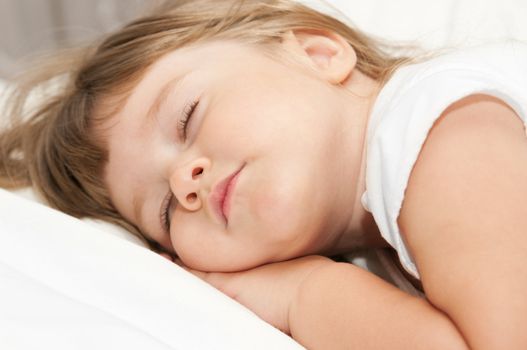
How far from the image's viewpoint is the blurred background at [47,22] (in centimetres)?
183

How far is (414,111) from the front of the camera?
868 mm

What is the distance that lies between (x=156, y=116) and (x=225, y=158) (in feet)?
0.47

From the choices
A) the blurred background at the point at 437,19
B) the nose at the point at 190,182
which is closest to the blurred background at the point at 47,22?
the blurred background at the point at 437,19

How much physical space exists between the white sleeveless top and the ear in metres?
0.14

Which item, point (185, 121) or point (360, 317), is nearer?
point (360, 317)

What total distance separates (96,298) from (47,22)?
1311mm

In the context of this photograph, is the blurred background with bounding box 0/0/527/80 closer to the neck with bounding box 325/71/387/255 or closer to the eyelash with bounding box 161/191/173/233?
the neck with bounding box 325/71/387/255

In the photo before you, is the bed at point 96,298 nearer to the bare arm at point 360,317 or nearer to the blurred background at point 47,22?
the bare arm at point 360,317

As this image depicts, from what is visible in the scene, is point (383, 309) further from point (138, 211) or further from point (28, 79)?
point (28, 79)

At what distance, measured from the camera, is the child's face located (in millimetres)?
925

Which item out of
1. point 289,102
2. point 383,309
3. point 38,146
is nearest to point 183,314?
point 383,309

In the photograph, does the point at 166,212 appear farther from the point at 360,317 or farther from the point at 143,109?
the point at 360,317

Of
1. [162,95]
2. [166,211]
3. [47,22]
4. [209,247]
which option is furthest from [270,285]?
[47,22]

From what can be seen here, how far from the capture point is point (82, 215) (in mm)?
1177
